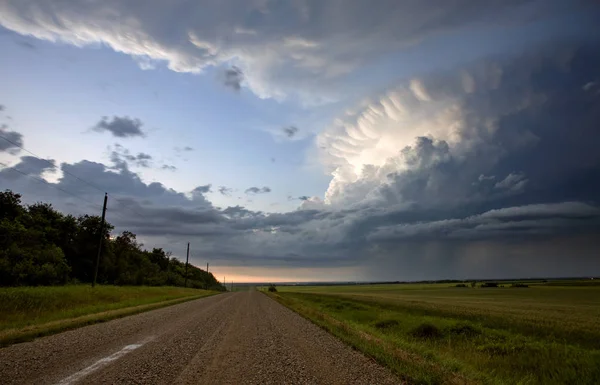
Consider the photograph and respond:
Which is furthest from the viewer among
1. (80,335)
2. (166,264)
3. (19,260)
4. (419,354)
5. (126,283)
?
(166,264)

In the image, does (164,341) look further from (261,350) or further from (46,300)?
(46,300)

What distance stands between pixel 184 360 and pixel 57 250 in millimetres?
44020

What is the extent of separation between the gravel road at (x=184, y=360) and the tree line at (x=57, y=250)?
96.9ft

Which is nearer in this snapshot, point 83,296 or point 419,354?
point 419,354

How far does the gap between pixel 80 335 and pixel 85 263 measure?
49818 mm

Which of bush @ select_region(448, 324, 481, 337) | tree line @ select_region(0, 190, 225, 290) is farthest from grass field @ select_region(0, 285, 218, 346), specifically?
bush @ select_region(448, 324, 481, 337)

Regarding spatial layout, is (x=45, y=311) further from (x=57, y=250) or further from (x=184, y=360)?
(x=57, y=250)

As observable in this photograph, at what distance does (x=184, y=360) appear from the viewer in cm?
933

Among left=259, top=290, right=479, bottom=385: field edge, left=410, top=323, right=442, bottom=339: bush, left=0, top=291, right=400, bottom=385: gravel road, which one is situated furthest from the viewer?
left=410, top=323, right=442, bottom=339: bush

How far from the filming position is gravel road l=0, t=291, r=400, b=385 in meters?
7.57

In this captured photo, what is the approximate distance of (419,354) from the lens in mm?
10812

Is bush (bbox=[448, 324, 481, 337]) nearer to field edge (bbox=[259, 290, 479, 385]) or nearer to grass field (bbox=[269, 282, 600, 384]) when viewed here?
grass field (bbox=[269, 282, 600, 384])

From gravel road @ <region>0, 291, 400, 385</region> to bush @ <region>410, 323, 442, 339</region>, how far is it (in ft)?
22.3

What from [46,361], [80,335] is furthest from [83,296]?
[46,361]
